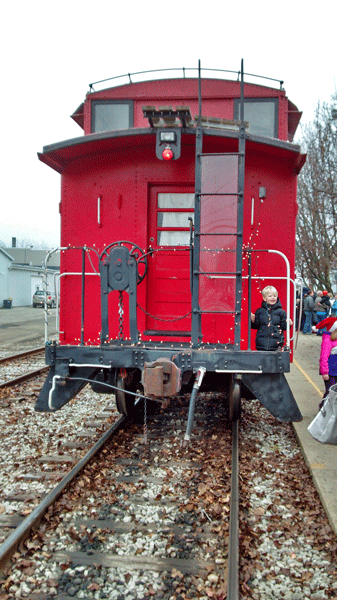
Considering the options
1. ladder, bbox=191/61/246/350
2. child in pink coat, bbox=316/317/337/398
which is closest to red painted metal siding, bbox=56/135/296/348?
ladder, bbox=191/61/246/350

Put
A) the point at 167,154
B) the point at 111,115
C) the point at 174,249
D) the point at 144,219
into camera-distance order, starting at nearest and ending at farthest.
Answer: the point at 167,154
the point at 174,249
the point at 144,219
the point at 111,115

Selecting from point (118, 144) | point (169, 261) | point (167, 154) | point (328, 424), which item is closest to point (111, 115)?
point (118, 144)

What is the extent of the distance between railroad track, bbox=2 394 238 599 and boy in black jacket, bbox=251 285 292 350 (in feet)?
4.11

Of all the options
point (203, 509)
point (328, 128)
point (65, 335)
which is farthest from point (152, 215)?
point (328, 128)

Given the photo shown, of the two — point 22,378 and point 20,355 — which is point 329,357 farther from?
point 20,355

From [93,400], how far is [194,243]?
13.1ft

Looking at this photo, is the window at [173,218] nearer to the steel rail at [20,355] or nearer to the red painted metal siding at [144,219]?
the red painted metal siding at [144,219]

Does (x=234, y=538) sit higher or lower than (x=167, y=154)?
lower

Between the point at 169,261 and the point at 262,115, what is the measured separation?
250 cm

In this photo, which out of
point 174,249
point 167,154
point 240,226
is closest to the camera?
point 240,226

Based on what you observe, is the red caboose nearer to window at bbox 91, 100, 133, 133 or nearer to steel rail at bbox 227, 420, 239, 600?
window at bbox 91, 100, 133, 133

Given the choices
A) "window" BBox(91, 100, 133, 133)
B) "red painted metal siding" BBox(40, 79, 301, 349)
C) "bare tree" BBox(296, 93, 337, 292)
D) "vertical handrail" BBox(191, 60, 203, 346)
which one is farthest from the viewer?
"bare tree" BBox(296, 93, 337, 292)

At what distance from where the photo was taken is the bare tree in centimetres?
2411

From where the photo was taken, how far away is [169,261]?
Answer: 18.7 feet
